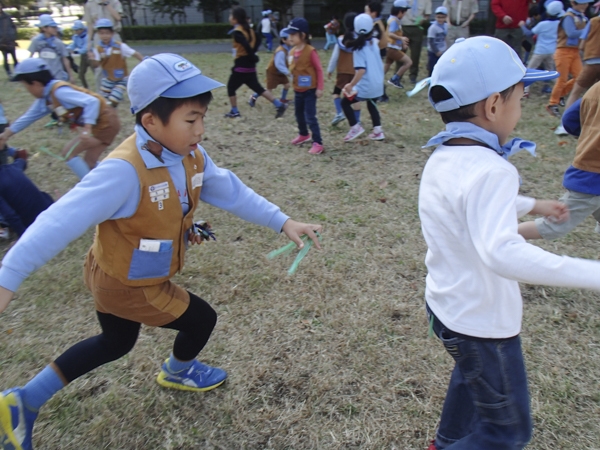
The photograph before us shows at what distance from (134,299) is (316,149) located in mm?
4495

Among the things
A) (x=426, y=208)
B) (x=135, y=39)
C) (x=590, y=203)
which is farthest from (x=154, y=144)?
(x=135, y=39)

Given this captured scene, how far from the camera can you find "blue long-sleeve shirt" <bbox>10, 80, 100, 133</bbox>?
14.4 feet

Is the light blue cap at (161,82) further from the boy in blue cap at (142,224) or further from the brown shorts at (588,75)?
the brown shorts at (588,75)

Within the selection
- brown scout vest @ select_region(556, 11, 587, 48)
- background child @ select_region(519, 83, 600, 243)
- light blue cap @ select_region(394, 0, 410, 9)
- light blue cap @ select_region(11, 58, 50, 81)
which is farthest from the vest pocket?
light blue cap @ select_region(394, 0, 410, 9)

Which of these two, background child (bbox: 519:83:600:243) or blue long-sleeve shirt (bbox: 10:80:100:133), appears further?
blue long-sleeve shirt (bbox: 10:80:100:133)

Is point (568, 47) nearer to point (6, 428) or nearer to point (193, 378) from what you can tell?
point (193, 378)

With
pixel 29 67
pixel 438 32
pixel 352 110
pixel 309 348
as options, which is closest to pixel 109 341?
pixel 309 348

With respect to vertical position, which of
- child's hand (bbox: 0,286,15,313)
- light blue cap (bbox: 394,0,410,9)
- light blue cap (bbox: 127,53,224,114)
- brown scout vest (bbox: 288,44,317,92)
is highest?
light blue cap (bbox: 127,53,224,114)

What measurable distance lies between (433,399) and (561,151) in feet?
15.4

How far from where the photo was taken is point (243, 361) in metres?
2.83

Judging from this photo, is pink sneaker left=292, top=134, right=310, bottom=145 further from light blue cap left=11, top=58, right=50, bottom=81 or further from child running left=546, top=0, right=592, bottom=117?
child running left=546, top=0, right=592, bottom=117

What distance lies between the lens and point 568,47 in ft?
24.4

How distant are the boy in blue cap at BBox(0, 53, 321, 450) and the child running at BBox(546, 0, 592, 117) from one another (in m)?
6.89

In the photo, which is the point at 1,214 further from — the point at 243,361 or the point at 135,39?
the point at 135,39
